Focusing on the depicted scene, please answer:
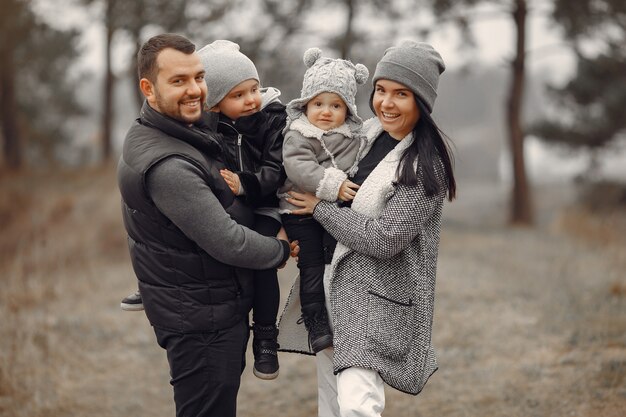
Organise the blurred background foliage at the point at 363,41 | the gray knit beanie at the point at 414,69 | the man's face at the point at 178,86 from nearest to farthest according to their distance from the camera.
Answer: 1. the man's face at the point at 178,86
2. the gray knit beanie at the point at 414,69
3. the blurred background foliage at the point at 363,41

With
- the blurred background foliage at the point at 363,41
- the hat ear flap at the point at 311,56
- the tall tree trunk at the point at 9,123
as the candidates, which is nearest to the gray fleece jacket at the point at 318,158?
the hat ear flap at the point at 311,56

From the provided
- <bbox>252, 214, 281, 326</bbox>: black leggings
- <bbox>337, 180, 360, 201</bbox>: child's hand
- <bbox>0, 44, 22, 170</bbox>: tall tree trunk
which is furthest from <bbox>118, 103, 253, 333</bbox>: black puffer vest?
<bbox>0, 44, 22, 170</bbox>: tall tree trunk

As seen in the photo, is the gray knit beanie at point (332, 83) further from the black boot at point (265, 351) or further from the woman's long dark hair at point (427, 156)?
the black boot at point (265, 351)

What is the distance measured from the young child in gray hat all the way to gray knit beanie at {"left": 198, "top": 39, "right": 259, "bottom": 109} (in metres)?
0.25

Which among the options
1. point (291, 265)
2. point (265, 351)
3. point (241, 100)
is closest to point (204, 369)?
point (265, 351)

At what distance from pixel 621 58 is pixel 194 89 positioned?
1478cm

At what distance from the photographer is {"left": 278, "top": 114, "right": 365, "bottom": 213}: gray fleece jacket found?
316 centimetres

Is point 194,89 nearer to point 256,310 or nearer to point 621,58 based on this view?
point 256,310

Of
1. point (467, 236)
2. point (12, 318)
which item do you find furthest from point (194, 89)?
point (467, 236)

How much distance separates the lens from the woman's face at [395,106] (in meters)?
3.09

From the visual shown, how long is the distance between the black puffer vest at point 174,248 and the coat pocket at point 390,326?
53 cm

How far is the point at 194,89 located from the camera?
294 cm

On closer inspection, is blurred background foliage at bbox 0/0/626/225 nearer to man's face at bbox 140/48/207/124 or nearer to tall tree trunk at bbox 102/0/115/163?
tall tree trunk at bbox 102/0/115/163

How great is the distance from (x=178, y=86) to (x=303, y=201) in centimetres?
69
